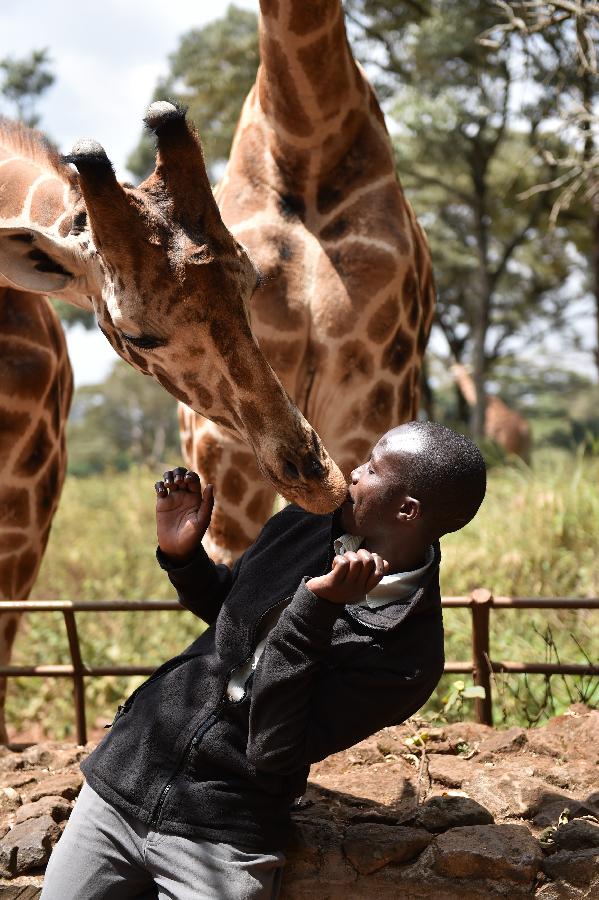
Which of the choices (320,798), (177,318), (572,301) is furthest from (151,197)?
(572,301)

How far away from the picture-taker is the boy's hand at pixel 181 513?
2320mm

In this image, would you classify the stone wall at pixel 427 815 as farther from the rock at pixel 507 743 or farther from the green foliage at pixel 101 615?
the green foliage at pixel 101 615

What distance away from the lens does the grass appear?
18.9ft

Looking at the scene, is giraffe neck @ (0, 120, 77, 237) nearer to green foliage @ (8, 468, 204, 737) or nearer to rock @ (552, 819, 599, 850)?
rock @ (552, 819, 599, 850)

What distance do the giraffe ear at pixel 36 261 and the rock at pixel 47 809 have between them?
1.53m

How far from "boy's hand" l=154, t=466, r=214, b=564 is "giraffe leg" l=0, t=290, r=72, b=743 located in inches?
64.4

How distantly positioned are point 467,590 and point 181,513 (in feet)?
14.8

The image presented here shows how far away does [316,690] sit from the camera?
2031 mm

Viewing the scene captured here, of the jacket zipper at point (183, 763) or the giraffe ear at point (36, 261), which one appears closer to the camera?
the jacket zipper at point (183, 763)

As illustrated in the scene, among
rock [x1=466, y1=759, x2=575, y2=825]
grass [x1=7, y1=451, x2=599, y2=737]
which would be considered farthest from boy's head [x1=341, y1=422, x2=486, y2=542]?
grass [x1=7, y1=451, x2=599, y2=737]

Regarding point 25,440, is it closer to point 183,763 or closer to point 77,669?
point 77,669

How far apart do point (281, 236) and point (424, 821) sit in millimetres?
2089

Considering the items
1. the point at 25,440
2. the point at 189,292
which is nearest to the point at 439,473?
the point at 189,292

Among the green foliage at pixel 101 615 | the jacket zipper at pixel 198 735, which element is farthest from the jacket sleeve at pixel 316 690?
the green foliage at pixel 101 615
